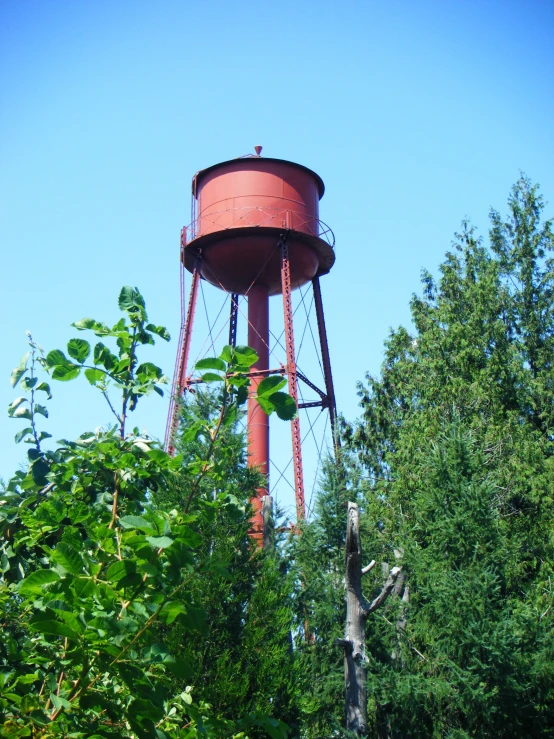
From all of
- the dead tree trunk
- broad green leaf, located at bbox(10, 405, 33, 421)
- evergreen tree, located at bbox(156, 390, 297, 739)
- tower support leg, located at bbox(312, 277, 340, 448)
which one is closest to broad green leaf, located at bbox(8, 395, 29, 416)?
broad green leaf, located at bbox(10, 405, 33, 421)

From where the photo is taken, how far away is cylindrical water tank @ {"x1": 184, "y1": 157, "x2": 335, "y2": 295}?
719 inches

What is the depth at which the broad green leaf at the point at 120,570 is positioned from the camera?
8.75 feet

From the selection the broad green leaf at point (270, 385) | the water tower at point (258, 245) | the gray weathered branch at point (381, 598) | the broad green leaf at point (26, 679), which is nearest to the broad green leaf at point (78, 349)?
the broad green leaf at point (270, 385)

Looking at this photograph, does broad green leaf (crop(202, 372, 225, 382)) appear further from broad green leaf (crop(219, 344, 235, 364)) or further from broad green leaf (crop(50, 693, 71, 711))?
broad green leaf (crop(50, 693, 71, 711))

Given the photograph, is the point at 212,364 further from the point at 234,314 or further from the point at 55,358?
the point at 234,314

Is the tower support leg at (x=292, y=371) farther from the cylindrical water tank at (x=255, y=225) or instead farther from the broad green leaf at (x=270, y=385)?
the broad green leaf at (x=270, y=385)

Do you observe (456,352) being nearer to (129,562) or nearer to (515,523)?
(515,523)

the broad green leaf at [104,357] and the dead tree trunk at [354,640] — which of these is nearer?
the broad green leaf at [104,357]

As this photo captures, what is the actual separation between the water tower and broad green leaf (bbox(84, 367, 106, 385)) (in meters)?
14.0

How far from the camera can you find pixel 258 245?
720 inches

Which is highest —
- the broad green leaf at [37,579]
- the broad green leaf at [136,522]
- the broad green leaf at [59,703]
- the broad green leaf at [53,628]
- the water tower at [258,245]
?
the water tower at [258,245]

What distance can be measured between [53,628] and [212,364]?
1012mm

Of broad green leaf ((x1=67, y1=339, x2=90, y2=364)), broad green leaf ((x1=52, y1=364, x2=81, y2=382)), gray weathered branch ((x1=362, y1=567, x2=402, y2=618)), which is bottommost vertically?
broad green leaf ((x1=52, y1=364, x2=81, y2=382))

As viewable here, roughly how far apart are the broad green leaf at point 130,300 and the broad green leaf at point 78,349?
0.24 metres
